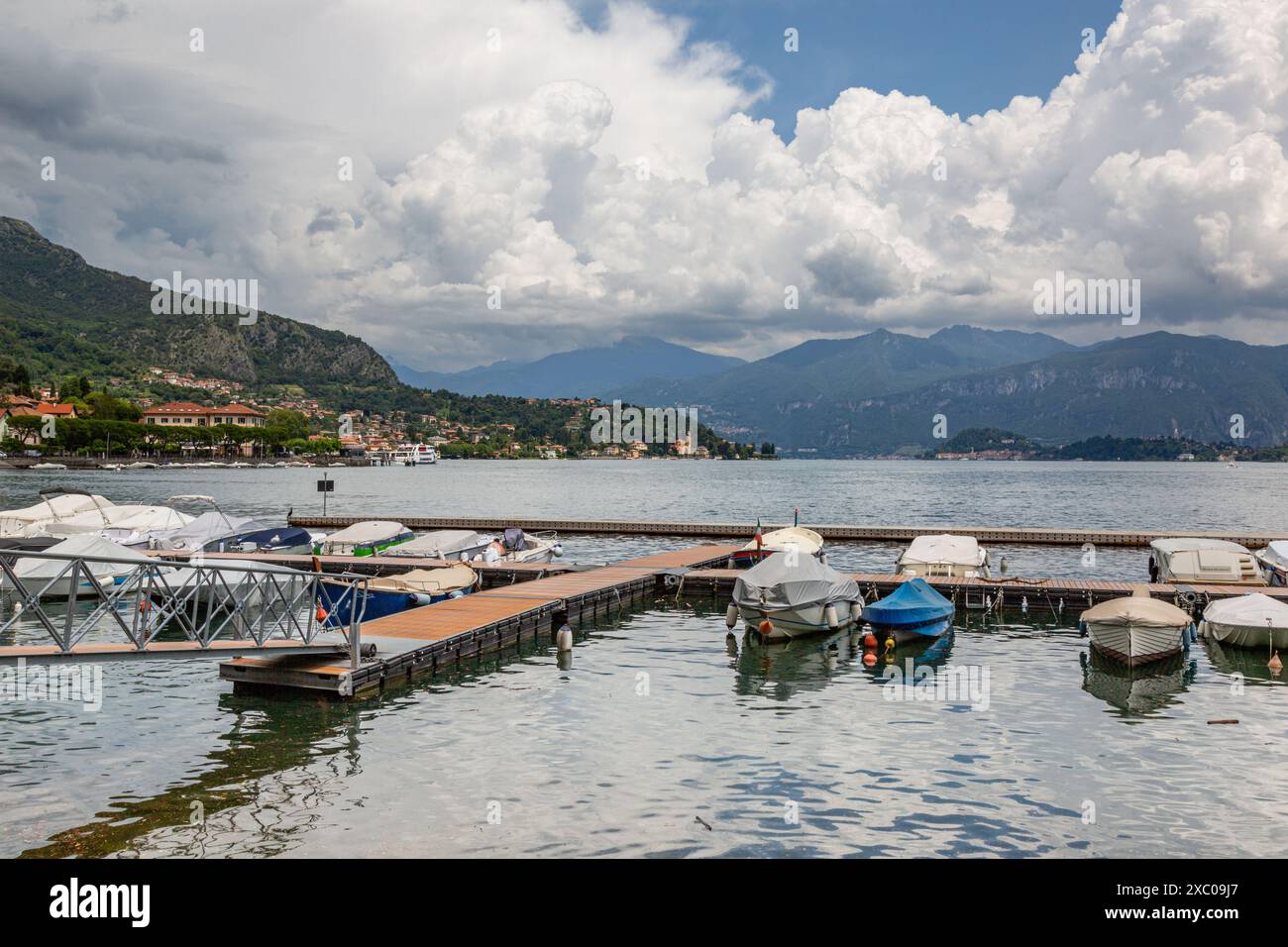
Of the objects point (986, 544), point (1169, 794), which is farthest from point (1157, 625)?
point (986, 544)

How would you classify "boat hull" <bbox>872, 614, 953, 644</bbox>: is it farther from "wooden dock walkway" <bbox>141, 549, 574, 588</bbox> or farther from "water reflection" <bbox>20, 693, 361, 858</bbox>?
"water reflection" <bbox>20, 693, 361, 858</bbox>

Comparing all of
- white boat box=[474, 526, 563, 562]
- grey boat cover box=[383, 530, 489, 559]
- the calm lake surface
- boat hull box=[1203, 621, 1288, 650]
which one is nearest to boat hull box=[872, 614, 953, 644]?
the calm lake surface

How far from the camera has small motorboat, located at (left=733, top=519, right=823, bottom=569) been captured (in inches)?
1845

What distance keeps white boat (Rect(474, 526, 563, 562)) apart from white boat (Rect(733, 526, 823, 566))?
32.7 ft

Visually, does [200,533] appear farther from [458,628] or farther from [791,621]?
[791,621]

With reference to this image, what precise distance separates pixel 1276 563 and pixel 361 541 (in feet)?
139

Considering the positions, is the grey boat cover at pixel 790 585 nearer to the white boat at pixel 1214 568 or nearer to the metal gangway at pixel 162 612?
the metal gangway at pixel 162 612

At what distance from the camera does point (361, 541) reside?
155 feet

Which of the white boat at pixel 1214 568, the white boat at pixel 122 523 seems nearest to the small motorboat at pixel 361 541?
the white boat at pixel 122 523

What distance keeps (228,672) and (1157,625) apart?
24354mm

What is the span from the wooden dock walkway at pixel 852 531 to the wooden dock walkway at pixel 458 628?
20135mm

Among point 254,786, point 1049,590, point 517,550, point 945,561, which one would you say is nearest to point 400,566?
point 517,550

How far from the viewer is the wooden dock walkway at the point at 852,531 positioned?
2356 inches

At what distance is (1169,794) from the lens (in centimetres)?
1619
